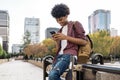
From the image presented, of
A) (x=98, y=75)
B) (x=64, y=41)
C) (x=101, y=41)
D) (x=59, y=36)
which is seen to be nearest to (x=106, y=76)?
(x=98, y=75)

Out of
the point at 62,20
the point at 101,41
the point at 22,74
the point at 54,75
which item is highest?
the point at 62,20

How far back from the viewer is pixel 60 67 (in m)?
4.15

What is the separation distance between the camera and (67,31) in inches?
178

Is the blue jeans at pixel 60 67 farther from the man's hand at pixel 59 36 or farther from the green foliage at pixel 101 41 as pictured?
the green foliage at pixel 101 41

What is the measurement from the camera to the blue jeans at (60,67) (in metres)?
Result: 4.10

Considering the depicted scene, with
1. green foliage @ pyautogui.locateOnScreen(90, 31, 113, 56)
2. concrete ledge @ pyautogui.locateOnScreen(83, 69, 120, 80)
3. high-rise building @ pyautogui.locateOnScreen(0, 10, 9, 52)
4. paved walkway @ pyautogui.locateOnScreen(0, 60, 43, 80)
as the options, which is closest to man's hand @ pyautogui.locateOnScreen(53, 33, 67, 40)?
concrete ledge @ pyautogui.locateOnScreen(83, 69, 120, 80)

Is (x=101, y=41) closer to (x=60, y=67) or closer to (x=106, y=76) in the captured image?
(x=60, y=67)

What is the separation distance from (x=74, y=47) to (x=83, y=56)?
0.16 m

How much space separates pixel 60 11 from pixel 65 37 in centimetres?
38

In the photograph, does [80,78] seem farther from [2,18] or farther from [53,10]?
[2,18]

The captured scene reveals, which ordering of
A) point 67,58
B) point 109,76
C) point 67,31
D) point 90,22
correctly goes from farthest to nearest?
point 90,22 → point 67,31 → point 67,58 → point 109,76

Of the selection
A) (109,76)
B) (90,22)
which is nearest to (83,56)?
(109,76)

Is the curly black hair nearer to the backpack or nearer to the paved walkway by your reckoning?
the backpack

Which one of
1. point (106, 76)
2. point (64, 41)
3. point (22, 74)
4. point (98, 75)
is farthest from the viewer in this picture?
point (22, 74)
